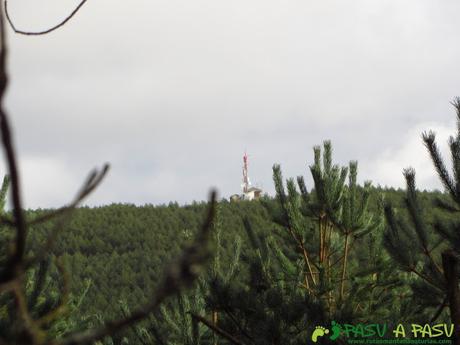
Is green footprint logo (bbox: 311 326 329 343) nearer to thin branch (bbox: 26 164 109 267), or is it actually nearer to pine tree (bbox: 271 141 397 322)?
pine tree (bbox: 271 141 397 322)

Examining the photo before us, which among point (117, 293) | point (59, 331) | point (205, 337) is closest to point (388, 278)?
point (205, 337)

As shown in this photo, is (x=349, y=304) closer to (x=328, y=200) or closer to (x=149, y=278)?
(x=328, y=200)

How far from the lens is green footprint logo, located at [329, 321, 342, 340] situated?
6124mm

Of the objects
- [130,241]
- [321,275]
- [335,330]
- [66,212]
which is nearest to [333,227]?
[321,275]

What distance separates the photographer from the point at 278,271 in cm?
783

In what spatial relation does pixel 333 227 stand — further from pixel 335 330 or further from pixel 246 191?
pixel 246 191

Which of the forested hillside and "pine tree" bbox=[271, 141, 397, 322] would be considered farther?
the forested hillside

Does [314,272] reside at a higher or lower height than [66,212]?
higher

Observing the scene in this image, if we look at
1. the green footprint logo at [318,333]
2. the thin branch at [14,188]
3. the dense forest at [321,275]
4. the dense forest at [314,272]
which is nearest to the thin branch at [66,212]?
the thin branch at [14,188]

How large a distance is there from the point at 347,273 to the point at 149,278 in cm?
2892

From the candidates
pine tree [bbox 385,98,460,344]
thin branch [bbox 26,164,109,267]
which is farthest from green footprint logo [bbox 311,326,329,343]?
thin branch [bbox 26,164,109,267]

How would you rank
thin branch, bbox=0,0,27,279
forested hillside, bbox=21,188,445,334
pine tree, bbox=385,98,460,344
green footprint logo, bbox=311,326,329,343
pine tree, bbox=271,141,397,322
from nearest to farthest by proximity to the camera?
thin branch, bbox=0,0,27,279, pine tree, bbox=385,98,460,344, green footprint logo, bbox=311,326,329,343, pine tree, bbox=271,141,397,322, forested hillside, bbox=21,188,445,334

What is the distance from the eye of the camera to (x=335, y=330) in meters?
6.22

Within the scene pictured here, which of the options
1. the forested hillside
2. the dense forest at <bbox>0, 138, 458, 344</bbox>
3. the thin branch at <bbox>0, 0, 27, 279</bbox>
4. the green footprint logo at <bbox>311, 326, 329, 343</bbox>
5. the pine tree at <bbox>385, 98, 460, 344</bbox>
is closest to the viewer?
the thin branch at <bbox>0, 0, 27, 279</bbox>
